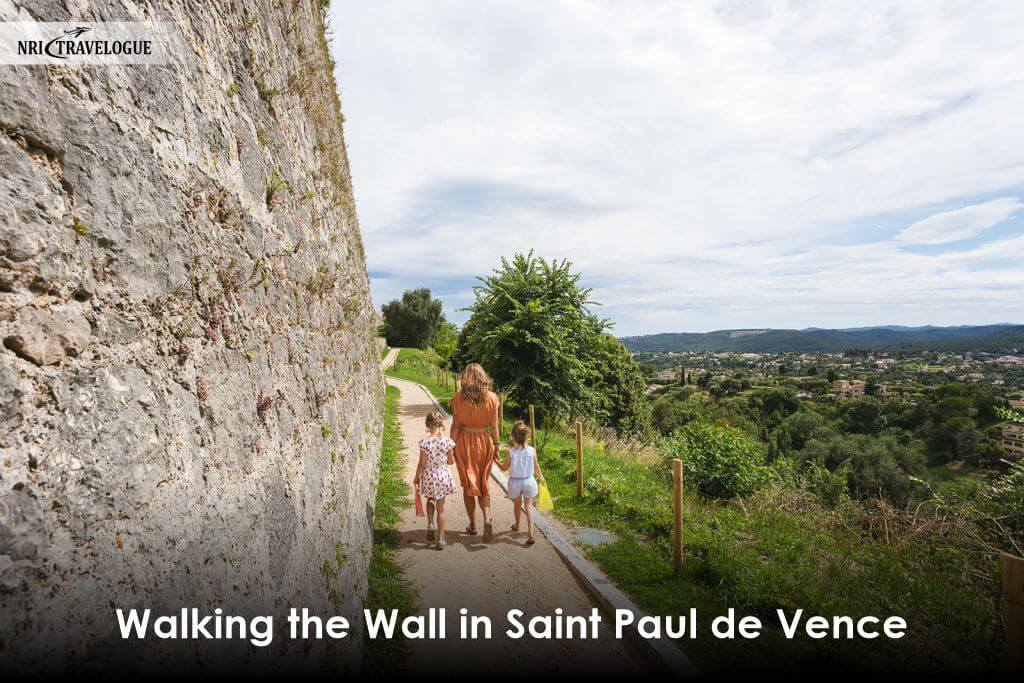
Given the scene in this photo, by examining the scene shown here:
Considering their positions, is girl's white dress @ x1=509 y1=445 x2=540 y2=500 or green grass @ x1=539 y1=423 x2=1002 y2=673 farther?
girl's white dress @ x1=509 y1=445 x2=540 y2=500

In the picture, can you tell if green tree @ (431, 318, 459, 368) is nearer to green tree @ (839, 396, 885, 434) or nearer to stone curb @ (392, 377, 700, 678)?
stone curb @ (392, 377, 700, 678)

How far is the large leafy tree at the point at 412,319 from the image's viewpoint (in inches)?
2232

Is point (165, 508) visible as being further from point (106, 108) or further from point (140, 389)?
point (106, 108)

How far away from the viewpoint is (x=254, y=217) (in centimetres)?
344

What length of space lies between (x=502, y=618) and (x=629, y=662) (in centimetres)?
119

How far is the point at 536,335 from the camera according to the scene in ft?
44.0

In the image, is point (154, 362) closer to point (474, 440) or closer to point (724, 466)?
point (474, 440)

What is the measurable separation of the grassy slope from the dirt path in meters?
0.61

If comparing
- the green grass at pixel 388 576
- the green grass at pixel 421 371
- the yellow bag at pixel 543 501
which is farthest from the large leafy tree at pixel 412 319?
the yellow bag at pixel 543 501

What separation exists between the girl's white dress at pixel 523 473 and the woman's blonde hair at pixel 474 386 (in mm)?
961

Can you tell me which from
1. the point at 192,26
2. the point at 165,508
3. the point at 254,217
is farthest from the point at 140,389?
the point at 192,26

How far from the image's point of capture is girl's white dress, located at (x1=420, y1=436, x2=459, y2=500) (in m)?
5.71

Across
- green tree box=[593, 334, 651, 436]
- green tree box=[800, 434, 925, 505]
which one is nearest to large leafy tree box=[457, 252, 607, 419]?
green tree box=[593, 334, 651, 436]

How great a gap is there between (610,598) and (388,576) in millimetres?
2353
